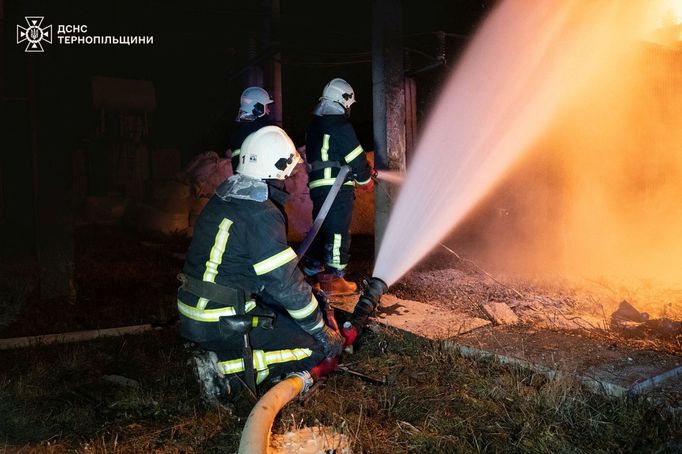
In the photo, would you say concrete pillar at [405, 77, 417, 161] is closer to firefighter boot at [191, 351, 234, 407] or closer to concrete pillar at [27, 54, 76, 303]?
concrete pillar at [27, 54, 76, 303]

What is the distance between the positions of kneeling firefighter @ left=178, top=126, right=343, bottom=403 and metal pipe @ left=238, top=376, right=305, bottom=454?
0.88ft

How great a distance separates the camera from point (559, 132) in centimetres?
901

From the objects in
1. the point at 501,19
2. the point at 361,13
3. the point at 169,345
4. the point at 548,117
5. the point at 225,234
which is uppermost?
the point at 361,13

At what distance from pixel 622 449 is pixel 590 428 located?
25cm

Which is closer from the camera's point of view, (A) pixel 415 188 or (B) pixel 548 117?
(A) pixel 415 188

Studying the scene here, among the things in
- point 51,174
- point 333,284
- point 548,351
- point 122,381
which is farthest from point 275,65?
point 548,351

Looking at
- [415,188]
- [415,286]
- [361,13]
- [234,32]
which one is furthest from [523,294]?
[361,13]

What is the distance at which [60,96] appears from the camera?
263 inches

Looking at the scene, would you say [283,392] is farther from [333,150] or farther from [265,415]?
[333,150]

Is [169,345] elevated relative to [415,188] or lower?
lower

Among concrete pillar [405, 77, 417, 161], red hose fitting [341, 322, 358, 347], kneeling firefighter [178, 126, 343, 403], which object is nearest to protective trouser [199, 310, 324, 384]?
kneeling firefighter [178, 126, 343, 403]

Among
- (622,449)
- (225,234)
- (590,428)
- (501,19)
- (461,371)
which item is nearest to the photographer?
(622,449)

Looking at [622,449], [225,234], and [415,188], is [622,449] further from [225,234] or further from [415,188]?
[415,188]

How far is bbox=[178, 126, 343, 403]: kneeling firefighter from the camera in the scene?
152 inches
